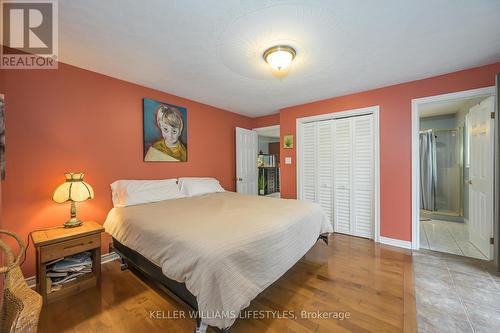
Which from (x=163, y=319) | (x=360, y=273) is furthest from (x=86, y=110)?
(x=360, y=273)

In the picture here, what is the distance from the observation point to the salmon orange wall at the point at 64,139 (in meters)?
1.94

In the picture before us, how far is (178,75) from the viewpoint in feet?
8.45

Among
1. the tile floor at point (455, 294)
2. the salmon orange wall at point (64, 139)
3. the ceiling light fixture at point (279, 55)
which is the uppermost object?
the ceiling light fixture at point (279, 55)

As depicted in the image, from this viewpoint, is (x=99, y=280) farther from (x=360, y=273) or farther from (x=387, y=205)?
(x=387, y=205)

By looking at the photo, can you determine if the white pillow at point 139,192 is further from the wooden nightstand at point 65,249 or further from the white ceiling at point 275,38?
the white ceiling at point 275,38

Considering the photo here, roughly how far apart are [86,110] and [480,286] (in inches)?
180

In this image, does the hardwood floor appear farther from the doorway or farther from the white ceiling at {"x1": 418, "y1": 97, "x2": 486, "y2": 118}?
the doorway

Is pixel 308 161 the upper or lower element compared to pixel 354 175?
upper

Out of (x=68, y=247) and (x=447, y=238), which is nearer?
(x=68, y=247)

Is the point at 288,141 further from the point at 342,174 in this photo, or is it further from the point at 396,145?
the point at 396,145

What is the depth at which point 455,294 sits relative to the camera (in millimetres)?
1800

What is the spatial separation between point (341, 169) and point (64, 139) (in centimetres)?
382
